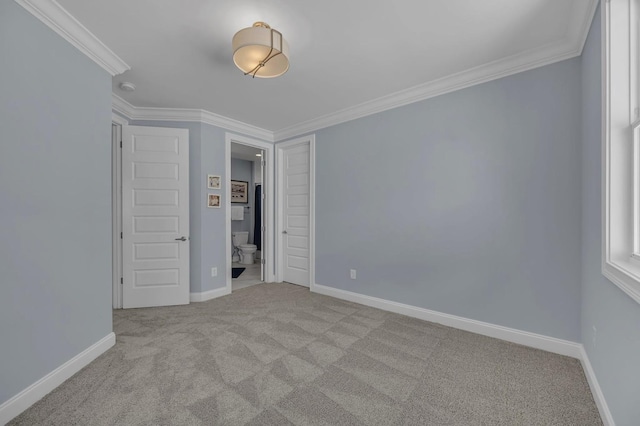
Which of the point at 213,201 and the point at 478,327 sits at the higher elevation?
the point at 213,201

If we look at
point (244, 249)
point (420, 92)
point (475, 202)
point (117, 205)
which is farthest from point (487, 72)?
point (244, 249)

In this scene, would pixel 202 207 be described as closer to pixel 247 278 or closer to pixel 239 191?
pixel 247 278

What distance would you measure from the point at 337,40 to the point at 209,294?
11.1ft

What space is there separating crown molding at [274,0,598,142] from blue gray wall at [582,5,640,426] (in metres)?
0.11

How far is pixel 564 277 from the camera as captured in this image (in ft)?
7.14

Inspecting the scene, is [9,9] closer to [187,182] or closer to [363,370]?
[187,182]

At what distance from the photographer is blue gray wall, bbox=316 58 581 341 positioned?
7.21ft

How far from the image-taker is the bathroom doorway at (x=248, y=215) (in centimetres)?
457

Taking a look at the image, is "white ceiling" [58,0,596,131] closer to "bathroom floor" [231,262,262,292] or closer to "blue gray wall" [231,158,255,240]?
"bathroom floor" [231,262,262,292]

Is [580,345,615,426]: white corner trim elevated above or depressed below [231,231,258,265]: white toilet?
below

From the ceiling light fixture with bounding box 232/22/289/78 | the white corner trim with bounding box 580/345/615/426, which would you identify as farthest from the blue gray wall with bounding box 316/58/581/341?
the ceiling light fixture with bounding box 232/22/289/78

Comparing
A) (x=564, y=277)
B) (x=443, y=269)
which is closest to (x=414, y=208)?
(x=443, y=269)

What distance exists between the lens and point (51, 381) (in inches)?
70.0

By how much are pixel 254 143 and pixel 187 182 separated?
4.28ft
